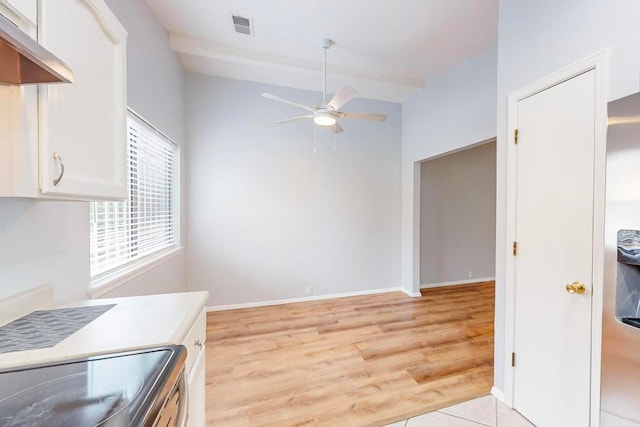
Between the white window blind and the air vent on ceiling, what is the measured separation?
1337 millimetres

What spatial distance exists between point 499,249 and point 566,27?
4.68 feet

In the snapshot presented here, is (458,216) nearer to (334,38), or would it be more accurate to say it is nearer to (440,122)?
(440,122)

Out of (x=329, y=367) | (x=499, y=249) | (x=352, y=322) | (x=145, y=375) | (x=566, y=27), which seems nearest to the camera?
(x=145, y=375)

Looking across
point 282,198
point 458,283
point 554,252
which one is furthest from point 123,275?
point 458,283

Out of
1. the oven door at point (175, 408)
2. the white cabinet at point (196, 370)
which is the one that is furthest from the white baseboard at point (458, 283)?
the oven door at point (175, 408)

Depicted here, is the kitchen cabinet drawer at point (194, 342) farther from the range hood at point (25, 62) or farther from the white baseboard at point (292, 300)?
the white baseboard at point (292, 300)

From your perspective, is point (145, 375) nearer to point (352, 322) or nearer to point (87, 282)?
point (87, 282)

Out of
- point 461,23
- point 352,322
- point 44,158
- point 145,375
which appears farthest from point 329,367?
point 461,23

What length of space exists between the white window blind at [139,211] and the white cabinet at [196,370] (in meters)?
0.96

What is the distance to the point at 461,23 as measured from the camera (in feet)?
8.11

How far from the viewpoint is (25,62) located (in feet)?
2.49

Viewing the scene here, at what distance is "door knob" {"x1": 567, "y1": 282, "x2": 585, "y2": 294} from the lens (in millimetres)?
1406

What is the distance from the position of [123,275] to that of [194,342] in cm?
103

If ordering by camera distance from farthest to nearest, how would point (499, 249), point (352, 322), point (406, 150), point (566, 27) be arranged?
point (406, 150) → point (352, 322) → point (499, 249) → point (566, 27)
